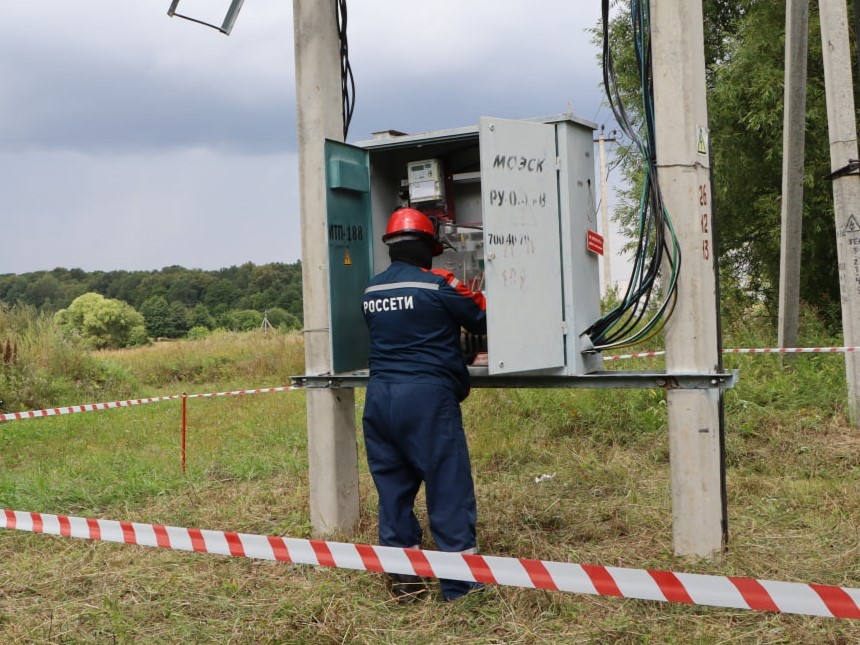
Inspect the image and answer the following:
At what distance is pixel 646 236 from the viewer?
5223 millimetres

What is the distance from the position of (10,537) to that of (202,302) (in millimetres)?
44553

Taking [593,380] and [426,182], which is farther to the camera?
[426,182]

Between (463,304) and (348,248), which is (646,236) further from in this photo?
(348,248)

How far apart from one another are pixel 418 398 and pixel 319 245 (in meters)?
1.58

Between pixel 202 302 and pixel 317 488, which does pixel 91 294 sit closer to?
pixel 202 302

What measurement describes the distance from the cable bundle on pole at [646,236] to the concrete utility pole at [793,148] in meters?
5.01

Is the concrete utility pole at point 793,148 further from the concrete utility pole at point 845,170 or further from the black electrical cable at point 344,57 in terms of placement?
the black electrical cable at point 344,57

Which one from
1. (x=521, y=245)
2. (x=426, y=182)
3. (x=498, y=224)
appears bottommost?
(x=521, y=245)

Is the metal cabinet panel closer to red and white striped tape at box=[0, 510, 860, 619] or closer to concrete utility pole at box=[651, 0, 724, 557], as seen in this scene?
concrete utility pole at box=[651, 0, 724, 557]

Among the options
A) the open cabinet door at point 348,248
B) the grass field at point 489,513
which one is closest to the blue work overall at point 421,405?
the grass field at point 489,513

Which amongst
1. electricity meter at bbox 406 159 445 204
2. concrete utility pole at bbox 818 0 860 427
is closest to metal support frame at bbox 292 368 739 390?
electricity meter at bbox 406 159 445 204

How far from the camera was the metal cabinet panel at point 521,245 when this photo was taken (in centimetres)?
496

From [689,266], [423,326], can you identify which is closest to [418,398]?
[423,326]

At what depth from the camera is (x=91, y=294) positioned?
48.1 meters
